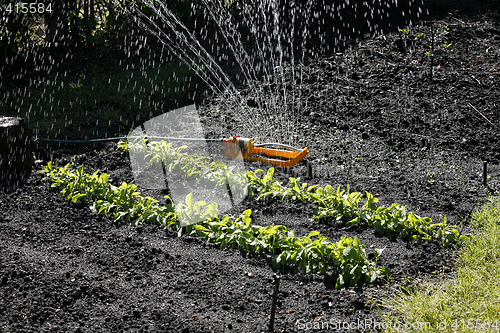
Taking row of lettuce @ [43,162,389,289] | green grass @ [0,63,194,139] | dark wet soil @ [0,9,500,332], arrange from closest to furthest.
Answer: dark wet soil @ [0,9,500,332] < row of lettuce @ [43,162,389,289] < green grass @ [0,63,194,139]

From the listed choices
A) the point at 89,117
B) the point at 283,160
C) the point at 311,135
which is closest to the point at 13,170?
the point at 89,117

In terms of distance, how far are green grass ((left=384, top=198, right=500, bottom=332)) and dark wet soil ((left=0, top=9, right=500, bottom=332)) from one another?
11 centimetres

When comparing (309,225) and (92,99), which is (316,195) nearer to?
(309,225)

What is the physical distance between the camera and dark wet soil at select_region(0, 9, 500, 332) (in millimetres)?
2629

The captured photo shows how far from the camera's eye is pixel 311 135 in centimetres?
497

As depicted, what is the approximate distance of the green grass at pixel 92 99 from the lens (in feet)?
18.3

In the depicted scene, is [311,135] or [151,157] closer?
[151,157]

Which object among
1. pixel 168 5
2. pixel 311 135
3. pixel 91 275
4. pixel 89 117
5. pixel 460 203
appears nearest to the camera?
pixel 91 275

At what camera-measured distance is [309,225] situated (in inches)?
136

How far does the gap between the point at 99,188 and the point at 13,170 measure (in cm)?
108

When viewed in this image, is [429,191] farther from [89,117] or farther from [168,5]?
[168,5]

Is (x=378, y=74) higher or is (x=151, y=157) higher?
(x=378, y=74)

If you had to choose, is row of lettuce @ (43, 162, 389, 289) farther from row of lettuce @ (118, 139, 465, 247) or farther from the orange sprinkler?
the orange sprinkler

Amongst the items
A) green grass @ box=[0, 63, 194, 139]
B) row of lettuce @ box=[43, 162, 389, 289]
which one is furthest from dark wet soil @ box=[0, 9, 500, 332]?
green grass @ box=[0, 63, 194, 139]
